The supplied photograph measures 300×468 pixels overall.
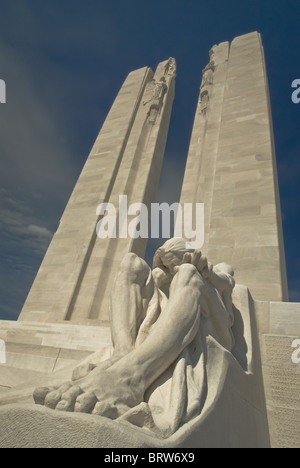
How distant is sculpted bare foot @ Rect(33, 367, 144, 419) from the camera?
46.0 inches

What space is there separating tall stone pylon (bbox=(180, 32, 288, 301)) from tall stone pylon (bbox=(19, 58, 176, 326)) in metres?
2.09

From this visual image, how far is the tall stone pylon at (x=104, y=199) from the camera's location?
7.18 meters

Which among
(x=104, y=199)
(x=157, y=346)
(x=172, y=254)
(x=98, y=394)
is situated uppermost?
(x=104, y=199)

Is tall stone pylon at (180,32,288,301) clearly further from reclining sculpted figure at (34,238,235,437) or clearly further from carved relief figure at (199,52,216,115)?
reclining sculpted figure at (34,238,235,437)

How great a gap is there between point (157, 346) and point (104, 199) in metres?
7.25

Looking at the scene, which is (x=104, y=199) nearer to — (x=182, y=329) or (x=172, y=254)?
(x=172, y=254)

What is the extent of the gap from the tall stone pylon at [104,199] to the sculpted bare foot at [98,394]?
5.12 metres

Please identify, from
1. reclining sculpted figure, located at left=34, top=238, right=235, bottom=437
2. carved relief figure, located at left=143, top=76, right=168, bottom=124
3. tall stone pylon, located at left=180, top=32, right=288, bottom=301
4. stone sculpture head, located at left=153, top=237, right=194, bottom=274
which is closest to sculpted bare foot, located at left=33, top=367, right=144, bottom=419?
reclining sculpted figure, located at left=34, top=238, right=235, bottom=437

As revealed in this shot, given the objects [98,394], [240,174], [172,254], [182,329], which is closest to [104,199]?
[240,174]

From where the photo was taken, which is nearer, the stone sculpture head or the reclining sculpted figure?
the reclining sculpted figure

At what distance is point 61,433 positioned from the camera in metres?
1.04

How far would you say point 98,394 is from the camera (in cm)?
128

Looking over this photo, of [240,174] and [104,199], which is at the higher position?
[104,199]
